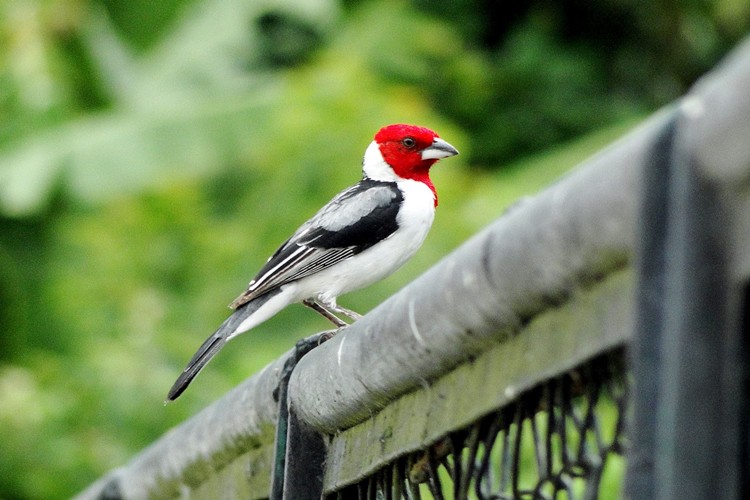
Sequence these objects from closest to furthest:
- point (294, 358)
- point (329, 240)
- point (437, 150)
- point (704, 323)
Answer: point (704, 323), point (294, 358), point (329, 240), point (437, 150)

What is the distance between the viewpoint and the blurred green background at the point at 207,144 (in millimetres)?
7281

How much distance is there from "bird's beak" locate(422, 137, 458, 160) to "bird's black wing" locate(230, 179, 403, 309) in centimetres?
33

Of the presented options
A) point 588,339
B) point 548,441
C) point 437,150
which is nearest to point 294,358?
point 548,441

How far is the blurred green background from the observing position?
728cm

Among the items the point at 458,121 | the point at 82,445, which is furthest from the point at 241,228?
the point at 458,121

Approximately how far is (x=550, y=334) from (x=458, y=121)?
11.1 metres

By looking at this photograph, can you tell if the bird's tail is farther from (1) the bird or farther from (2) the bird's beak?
(2) the bird's beak

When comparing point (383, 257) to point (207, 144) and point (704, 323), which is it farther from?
point (207, 144)

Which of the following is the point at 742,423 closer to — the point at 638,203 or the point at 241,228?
the point at 638,203

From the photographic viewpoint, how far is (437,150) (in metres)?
4.16

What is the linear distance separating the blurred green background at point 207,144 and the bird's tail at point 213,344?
2.80m

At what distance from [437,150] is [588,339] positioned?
3071 mm

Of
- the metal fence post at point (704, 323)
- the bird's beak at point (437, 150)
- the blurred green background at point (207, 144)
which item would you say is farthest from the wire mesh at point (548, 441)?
the blurred green background at point (207, 144)

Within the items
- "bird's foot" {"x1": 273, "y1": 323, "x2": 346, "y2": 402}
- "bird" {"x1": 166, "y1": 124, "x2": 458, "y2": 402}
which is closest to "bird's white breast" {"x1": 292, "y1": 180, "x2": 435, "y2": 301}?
"bird" {"x1": 166, "y1": 124, "x2": 458, "y2": 402}
